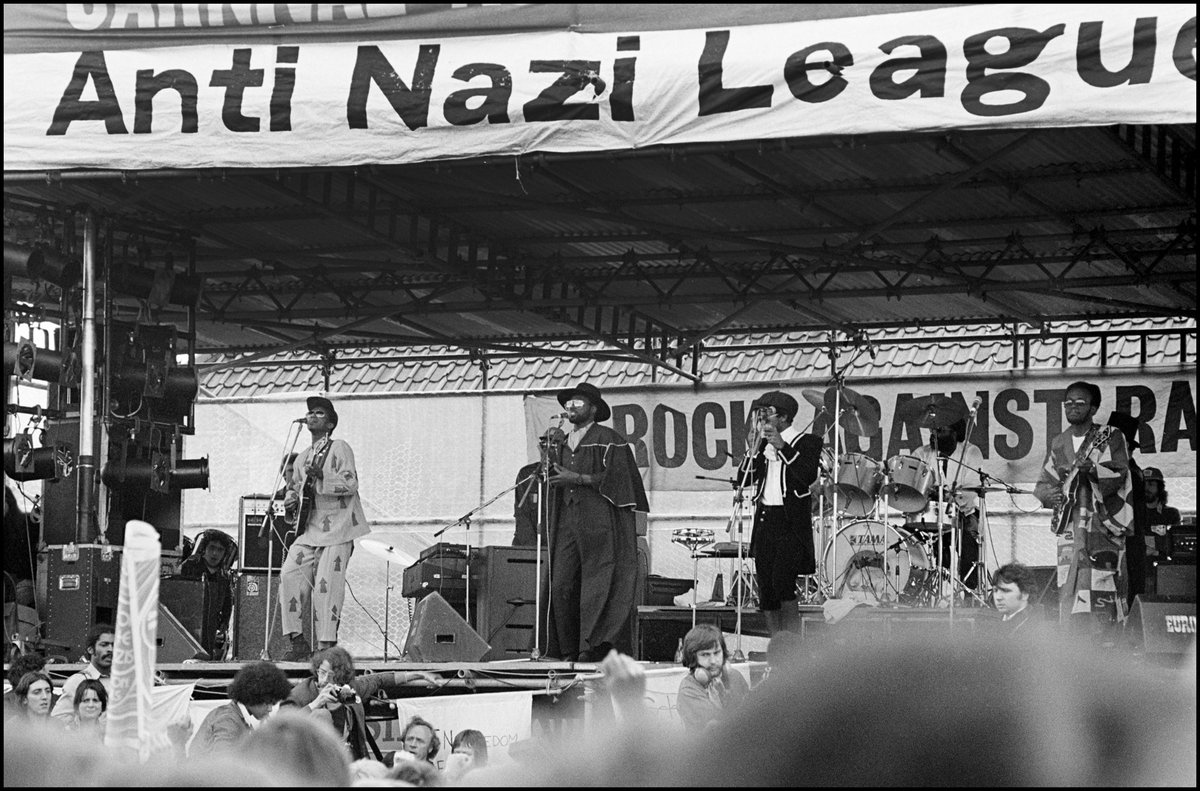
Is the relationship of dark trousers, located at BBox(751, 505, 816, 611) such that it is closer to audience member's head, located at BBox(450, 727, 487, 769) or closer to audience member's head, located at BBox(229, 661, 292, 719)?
audience member's head, located at BBox(450, 727, 487, 769)

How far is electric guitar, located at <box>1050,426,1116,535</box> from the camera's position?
11648mm

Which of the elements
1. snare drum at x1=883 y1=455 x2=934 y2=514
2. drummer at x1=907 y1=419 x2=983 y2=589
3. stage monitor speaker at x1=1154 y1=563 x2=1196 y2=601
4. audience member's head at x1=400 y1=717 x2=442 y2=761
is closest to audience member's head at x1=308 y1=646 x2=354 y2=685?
audience member's head at x1=400 y1=717 x2=442 y2=761

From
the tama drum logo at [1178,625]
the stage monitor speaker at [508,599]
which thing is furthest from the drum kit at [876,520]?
the tama drum logo at [1178,625]

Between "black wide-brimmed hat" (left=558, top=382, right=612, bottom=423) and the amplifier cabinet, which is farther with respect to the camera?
the amplifier cabinet

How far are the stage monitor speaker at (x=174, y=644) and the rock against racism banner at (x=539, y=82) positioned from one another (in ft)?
16.9

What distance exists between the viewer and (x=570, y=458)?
1258cm

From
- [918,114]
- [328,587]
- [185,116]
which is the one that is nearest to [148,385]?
[328,587]

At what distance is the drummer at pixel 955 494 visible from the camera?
14522mm

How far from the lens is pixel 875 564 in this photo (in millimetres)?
A: 14953

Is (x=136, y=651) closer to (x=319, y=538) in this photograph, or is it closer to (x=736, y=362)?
(x=319, y=538)

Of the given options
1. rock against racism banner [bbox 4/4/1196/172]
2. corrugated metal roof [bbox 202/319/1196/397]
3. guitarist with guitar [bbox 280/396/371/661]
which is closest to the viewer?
rock against racism banner [bbox 4/4/1196/172]

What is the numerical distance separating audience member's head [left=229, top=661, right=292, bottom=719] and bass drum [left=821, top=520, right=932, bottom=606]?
7.31m

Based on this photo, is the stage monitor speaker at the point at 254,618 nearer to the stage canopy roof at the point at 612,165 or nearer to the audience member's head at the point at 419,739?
the stage canopy roof at the point at 612,165

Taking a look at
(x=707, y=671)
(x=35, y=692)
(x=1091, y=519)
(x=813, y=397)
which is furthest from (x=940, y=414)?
(x=35, y=692)
